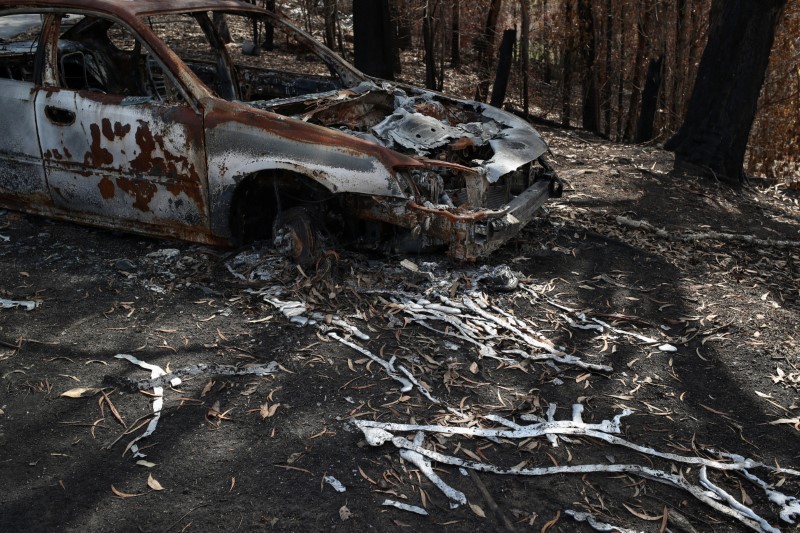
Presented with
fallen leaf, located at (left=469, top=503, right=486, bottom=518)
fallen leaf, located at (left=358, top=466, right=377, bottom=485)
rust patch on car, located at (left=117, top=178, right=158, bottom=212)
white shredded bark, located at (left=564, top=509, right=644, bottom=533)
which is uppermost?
rust patch on car, located at (left=117, top=178, right=158, bottom=212)

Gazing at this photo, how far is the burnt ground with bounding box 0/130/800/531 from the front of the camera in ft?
10.2

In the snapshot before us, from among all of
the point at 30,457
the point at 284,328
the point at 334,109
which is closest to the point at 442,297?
the point at 284,328

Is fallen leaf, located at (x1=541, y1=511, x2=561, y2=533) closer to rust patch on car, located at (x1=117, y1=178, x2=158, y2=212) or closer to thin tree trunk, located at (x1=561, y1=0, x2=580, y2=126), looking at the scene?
rust patch on car, located at (x1=117, y1=178, x2=158, y2=212)

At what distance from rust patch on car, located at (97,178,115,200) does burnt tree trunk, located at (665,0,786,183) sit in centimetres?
637

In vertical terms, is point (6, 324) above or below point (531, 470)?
above

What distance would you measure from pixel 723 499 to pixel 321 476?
68.4 inches

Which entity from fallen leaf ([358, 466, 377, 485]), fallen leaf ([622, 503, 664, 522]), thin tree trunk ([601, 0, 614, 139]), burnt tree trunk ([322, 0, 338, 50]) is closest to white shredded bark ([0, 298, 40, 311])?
fallen leaf ([358, 466, 377, 485])

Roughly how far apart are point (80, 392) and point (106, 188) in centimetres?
195

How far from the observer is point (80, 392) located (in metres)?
3.77

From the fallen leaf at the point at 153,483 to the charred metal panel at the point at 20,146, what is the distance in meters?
3.14

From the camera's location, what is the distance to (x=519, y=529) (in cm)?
300

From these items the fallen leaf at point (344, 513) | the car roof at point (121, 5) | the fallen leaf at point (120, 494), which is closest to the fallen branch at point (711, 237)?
the car roof at point (121, 5)

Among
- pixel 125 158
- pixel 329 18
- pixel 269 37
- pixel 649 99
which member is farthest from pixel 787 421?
pixel 329 18

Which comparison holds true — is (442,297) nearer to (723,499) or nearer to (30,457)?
(723,499)
